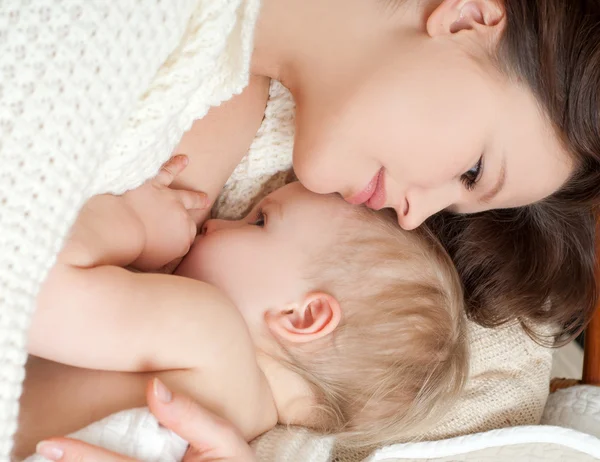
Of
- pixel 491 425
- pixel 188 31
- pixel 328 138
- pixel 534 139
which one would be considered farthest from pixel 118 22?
pixel 491 425

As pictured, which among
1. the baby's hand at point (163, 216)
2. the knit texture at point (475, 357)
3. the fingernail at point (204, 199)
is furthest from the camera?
the knit texture at point (475, 357)

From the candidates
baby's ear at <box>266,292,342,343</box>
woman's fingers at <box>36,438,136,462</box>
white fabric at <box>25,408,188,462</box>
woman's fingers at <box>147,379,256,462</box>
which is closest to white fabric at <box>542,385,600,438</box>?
baby's ear at <box>266,292,342,343</box>

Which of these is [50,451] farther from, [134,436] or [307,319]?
[307,319]

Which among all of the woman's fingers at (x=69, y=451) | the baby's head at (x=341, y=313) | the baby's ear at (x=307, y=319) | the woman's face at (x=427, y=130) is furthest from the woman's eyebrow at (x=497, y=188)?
the woman's fingers at (x=69, y=451)

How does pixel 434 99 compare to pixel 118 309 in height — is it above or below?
above

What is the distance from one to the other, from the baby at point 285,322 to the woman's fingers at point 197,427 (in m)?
0.06

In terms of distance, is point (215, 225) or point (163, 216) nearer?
point (163, 216)

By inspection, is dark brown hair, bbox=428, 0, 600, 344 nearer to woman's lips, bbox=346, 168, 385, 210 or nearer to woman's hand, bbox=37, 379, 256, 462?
woman's lips, bbox=346, 168, 385, 210

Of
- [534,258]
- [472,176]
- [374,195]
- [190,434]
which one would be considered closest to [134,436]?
[190,434]

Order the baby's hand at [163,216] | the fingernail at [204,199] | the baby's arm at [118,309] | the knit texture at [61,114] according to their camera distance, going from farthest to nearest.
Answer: the fingernail at [204,199] < the baby's hand at [163,216] < the baby's arm at [118,309] < the knit texture at [61,114]

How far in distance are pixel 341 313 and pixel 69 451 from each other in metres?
0.52

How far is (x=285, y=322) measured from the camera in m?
1.09

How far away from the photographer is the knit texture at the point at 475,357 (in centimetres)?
129

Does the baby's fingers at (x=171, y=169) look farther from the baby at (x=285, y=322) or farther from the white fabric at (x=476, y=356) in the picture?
the white fabric at (x=476, y=356)
